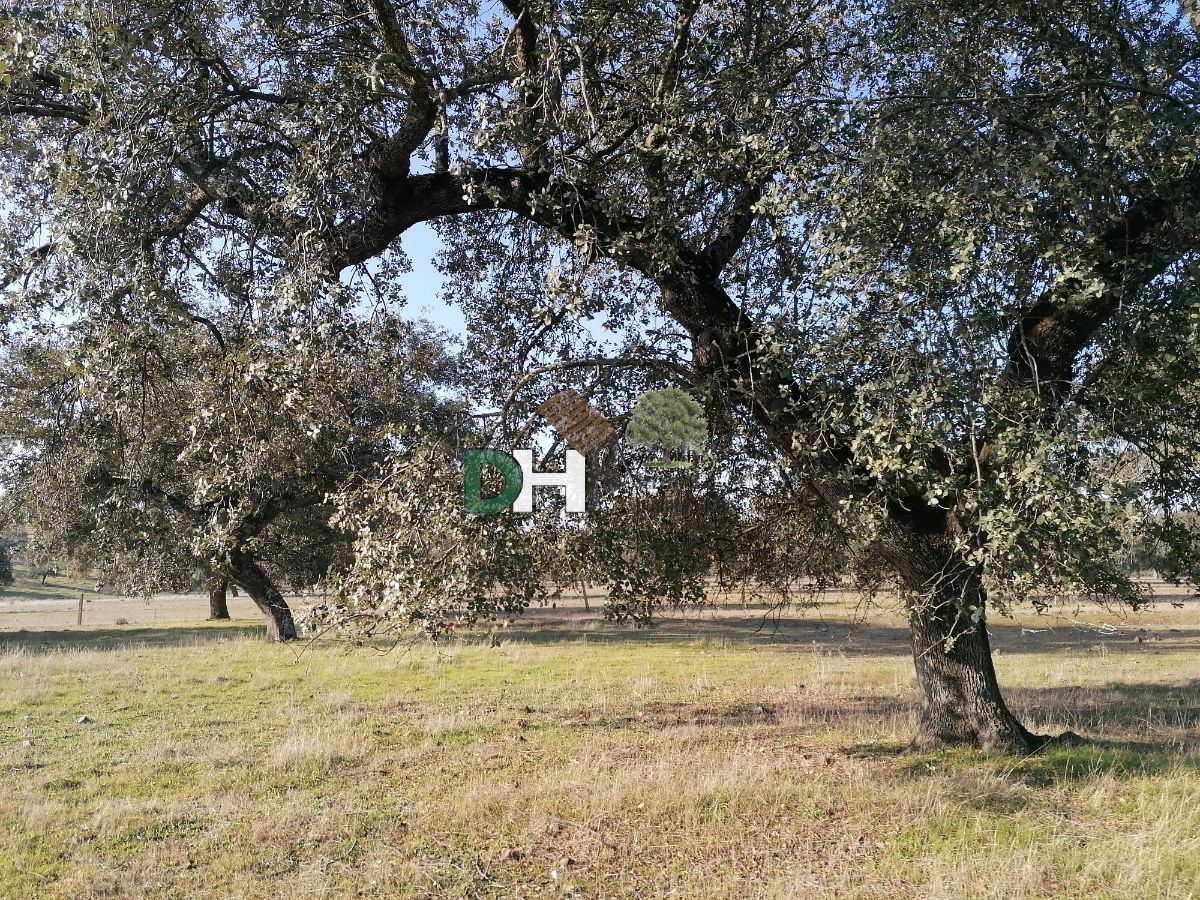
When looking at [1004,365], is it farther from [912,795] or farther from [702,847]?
[702,847]

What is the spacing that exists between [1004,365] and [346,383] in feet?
21.1

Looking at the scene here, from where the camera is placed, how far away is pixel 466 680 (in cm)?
1703

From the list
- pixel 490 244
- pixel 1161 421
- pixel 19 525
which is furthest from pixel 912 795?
pixel 19 525

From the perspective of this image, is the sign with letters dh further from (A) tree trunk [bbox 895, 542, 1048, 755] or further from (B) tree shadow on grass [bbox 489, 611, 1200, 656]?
(B) tree shadow on grass [bbox 489, 611, 1200, 656]

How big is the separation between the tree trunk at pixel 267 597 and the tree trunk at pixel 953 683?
774 inches

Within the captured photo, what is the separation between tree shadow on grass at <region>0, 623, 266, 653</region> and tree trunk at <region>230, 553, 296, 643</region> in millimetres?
A: 2212

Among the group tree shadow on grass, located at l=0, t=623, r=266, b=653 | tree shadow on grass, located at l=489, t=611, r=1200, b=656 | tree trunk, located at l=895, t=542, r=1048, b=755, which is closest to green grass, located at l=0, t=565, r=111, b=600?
tree shadow on grass, located at l=0, t=623, r=266, b=653

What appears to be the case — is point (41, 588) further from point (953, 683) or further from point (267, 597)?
point (953, 683)

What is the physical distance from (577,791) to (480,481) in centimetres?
337

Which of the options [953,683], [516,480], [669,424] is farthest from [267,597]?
[953,683]

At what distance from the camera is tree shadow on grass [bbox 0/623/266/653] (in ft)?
79.3

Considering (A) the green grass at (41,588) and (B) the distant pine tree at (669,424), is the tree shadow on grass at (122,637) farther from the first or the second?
(A) the green grass at (41,588)

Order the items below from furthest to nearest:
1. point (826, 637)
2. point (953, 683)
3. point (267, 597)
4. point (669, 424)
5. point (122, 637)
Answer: point (826, 637) → point (122, 637) → point (267, 597) → point (953, 683) → point (669, 424)

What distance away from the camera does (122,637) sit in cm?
2827
